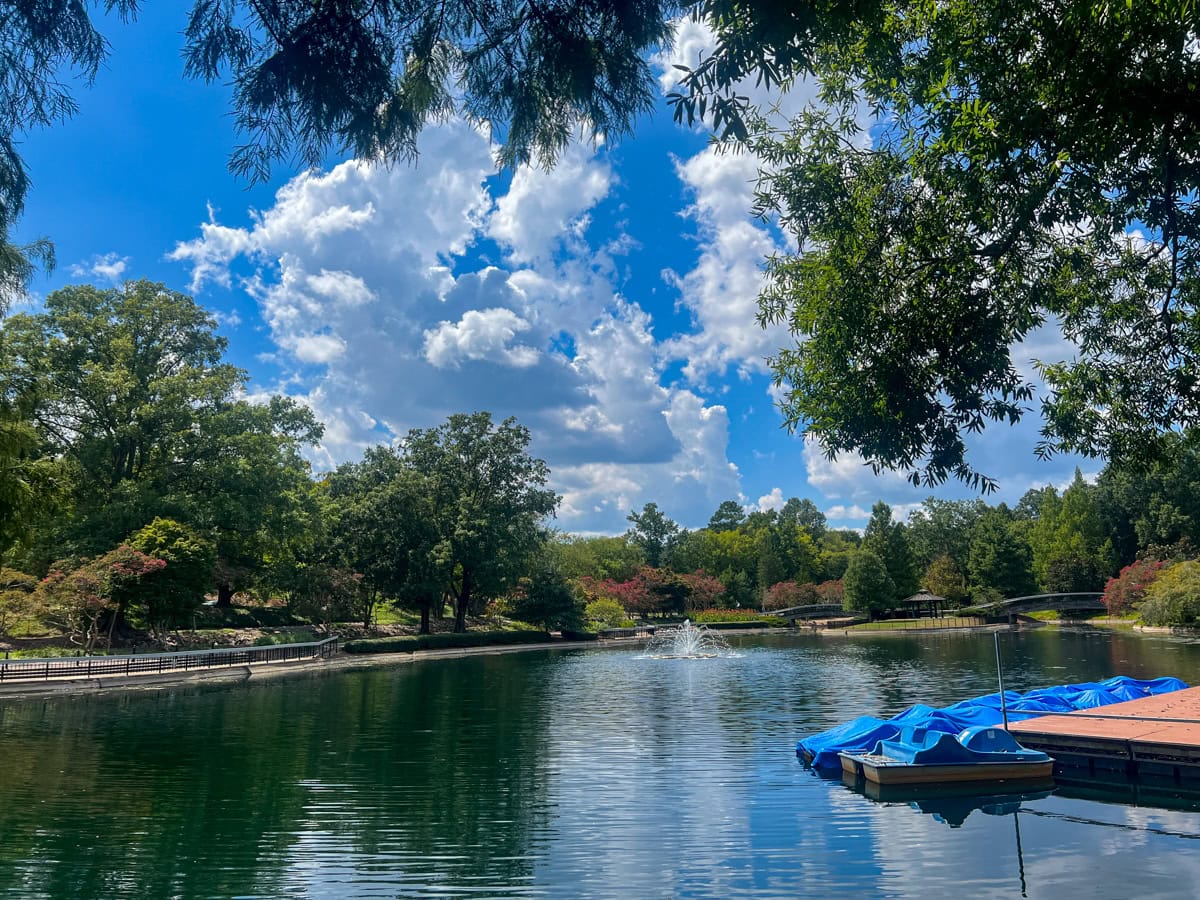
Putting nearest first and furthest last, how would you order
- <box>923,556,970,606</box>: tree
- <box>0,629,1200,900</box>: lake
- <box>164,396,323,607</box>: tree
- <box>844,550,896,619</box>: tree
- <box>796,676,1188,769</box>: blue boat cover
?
<box>0,629,1200,900</box>: lake, <box>796,676,1188,769</box>: blue boat cover, <box>164,396,323,607</box>: tree, <box>844,550,896,619</box>: tree, <box>923,556,970,606</box>: tree

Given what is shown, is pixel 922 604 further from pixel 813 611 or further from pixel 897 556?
pixel 813 611

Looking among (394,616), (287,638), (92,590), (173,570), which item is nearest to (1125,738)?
(92,590)

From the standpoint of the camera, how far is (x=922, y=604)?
7400cm

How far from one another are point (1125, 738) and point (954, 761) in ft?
10.7

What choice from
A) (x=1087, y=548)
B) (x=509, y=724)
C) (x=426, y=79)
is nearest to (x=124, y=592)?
(x=509, y=724)

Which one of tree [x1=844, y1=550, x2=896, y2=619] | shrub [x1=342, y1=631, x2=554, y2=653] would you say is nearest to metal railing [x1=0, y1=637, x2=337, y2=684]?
shrub [x1=342, y1=631, x2=554, y2=653]

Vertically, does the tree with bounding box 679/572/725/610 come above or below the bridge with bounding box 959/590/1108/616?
above

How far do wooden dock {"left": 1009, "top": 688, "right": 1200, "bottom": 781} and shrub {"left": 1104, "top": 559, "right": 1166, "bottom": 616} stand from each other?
49401mm

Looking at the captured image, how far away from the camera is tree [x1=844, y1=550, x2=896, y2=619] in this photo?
71.8m

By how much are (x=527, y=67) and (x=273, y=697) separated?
25.4 m

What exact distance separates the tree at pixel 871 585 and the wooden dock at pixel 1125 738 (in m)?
56.8

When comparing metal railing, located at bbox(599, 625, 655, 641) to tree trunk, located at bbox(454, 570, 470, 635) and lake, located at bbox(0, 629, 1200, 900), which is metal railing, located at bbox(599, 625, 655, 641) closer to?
tree trunk, located at bbox(454, 570, 470, 635)

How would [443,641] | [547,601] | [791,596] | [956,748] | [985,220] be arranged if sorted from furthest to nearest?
1. [791,596]
2. [547,601]
3. [443,641]
4. [956,748]
5. [985,220]

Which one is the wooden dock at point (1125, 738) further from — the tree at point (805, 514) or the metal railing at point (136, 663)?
the tree at point (805, 514)
